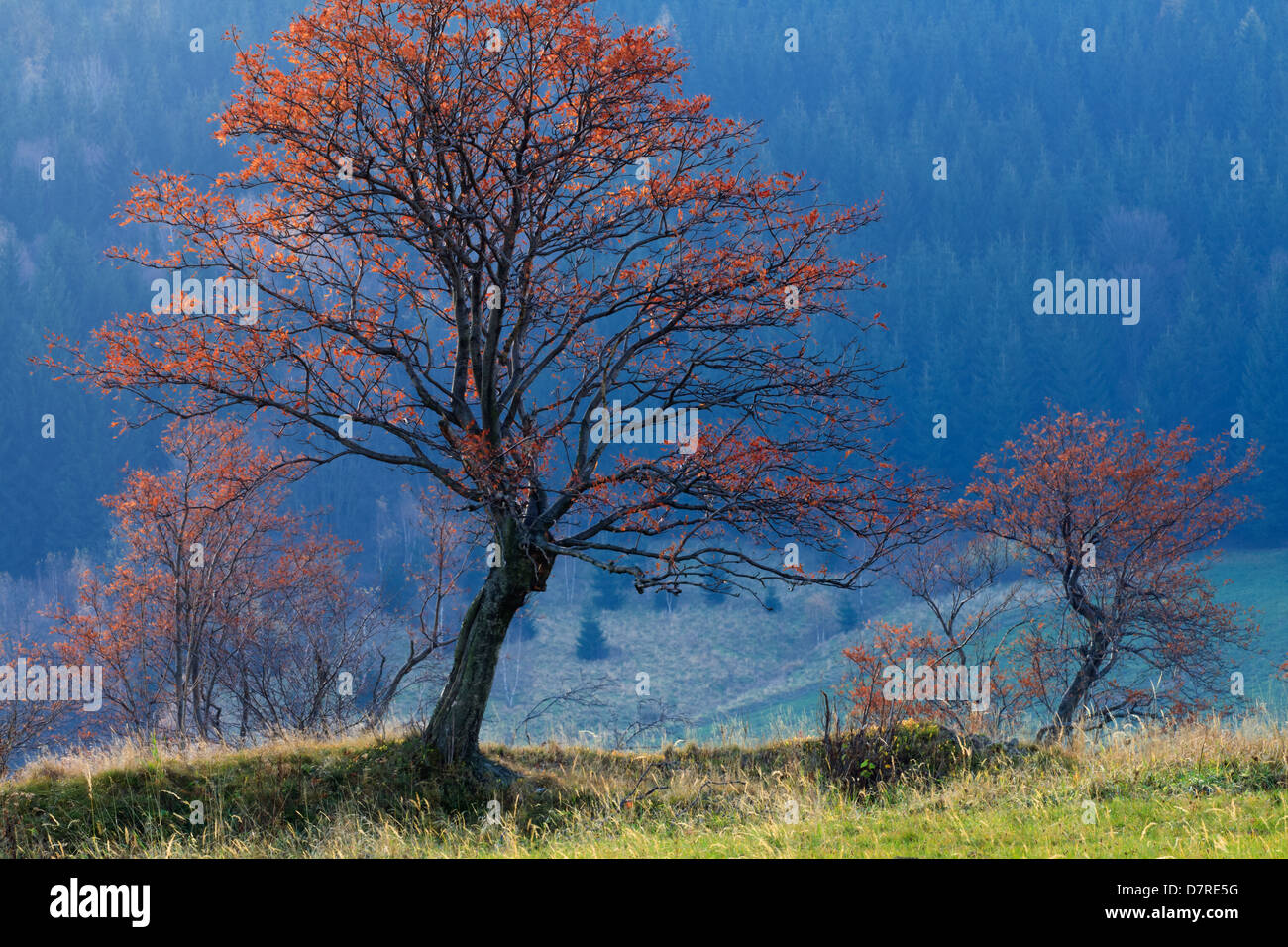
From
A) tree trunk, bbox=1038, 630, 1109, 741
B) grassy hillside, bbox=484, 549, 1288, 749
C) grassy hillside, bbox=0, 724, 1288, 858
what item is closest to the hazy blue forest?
grassy hillside, bbox=484, 549, 1288, 749

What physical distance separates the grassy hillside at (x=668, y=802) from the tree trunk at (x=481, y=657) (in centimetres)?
40

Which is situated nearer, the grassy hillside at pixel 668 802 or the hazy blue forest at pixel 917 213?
the grassy hillside at pixel 668 802

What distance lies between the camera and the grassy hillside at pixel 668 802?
812cm

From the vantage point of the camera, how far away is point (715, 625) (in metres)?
84.1

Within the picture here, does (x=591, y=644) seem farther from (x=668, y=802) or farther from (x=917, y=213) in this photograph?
(x=917, y=213)

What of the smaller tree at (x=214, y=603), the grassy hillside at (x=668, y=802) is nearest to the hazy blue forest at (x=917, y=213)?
the smaller tree at (x=214, y=603)

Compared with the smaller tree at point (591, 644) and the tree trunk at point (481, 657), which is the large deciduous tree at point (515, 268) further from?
the smaller tree at point (591, 644)

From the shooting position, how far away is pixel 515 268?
1380cm

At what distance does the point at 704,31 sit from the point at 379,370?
7190 inches

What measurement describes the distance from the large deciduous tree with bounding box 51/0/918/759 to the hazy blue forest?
57.3 m

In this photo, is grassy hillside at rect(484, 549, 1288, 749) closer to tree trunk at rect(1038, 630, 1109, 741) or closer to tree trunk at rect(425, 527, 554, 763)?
tree trunk at rect(1038, 630, 1109, 741)

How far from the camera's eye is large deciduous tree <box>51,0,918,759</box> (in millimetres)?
12305
